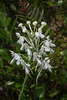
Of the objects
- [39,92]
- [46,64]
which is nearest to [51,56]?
[46,64]

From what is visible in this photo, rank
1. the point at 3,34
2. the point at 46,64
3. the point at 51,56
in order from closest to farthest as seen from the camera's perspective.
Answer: the point at 46,64, the point at 51,56, the point at 3,34

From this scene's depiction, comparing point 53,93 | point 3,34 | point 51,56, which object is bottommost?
point 53,93

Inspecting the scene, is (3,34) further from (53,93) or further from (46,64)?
(53,93)

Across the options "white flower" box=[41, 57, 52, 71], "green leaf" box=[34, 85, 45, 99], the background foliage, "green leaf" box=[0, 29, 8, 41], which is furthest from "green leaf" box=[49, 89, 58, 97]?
Result: "green leaf" box=[0, 29, 8, 41]

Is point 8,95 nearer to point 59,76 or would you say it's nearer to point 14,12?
point 59,76

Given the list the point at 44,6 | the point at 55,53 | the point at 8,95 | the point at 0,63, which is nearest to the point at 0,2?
the point at 44,6

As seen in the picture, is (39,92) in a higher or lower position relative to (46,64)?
lower

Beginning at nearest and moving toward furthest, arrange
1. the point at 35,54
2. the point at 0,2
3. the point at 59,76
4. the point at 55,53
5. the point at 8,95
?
the point at 35,54 → the point at 55,53 → the point at 59,76 → the point at 0,2 → the point at 8,95

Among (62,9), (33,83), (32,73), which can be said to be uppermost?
(62,9)

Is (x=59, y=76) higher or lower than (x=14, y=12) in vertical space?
lower

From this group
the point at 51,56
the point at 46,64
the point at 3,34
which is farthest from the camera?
the point at 3,34

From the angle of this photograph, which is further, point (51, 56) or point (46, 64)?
point (51, 56)
